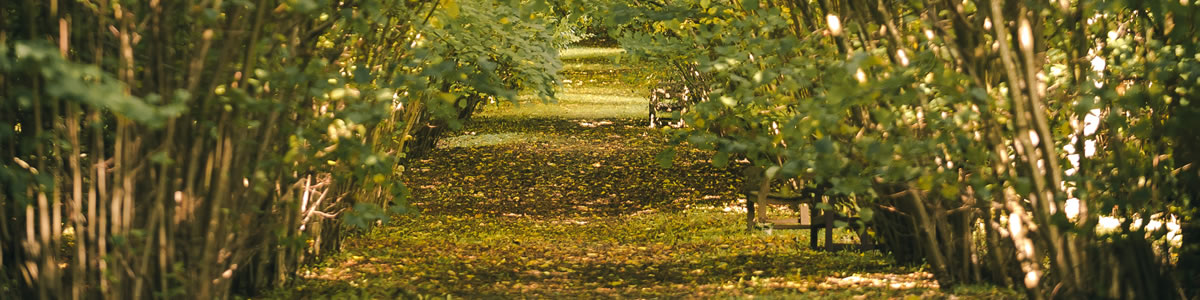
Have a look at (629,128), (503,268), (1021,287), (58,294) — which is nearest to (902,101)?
(1021,287)

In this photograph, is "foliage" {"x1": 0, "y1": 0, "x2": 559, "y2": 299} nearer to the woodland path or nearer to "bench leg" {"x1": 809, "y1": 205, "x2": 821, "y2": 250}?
the woodland path

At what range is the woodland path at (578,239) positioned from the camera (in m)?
7.78

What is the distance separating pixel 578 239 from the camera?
1216 centimetres

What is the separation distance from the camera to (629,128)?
1033 inches

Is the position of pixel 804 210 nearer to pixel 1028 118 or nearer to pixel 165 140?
pixel 1028 118

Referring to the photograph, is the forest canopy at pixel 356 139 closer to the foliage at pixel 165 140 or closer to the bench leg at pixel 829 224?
the foliage at pixel 165 140

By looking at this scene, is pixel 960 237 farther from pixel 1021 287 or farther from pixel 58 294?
pixel 58 294

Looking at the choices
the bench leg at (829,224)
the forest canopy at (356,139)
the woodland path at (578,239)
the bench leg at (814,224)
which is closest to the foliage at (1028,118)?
the forest canopy at (356,139)

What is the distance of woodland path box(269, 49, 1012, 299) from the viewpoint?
7777 mm

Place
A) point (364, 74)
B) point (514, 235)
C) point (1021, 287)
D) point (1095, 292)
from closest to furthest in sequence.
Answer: point (364, 74) < point (1095, 292) < point (1021, 287) < point (514, 235)

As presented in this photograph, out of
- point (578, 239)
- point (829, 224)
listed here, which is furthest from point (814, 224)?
point (578, 239)

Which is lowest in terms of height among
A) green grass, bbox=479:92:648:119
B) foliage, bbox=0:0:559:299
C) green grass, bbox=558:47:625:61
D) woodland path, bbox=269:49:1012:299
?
woodland path, bbox=269:49:1012:299

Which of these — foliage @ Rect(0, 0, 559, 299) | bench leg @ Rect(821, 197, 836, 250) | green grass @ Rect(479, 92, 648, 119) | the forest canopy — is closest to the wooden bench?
bench leg @ Rect(821, 197, 836, 250)

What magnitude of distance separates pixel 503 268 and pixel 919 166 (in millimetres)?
5588
